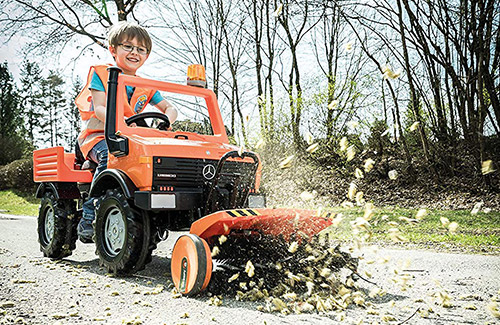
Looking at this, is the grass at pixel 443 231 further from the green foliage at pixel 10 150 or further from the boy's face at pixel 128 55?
the green foliage at pixel 10 150

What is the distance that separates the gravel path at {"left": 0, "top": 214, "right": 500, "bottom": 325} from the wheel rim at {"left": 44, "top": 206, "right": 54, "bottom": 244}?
0.51 metres

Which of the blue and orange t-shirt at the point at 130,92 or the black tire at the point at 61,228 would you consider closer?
the blue and orange t-shirt at the point at 130,92

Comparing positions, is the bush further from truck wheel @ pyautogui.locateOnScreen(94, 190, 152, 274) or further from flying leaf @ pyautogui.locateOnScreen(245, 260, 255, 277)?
flying leaf @ pyautogui.locateOnScreen(245, 260, 255, 277)

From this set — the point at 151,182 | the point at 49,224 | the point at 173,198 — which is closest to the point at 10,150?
the point at 49,224

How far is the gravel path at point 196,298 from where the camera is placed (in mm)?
3242

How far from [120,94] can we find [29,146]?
3217 cm

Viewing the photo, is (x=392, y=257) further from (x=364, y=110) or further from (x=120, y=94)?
(x=364, y=110)

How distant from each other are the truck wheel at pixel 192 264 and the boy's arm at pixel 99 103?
6.28 ft

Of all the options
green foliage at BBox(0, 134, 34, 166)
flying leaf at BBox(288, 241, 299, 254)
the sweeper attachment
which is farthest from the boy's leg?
green foliage at BBox(0, 134, 34, 166)

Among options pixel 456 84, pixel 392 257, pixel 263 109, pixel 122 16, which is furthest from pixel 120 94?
pixel 122 16

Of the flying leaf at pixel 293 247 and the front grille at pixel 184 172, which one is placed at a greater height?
the front grille at pixel 184 172

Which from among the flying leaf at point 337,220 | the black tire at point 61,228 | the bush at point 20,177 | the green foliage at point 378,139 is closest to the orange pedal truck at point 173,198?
the flying leaf at point 337,220

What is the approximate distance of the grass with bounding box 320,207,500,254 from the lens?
672 cm

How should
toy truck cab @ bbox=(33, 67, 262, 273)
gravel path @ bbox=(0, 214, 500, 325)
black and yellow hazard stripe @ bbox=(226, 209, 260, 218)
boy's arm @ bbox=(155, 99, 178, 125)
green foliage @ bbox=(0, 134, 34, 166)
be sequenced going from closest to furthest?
gravel path @ bbox=(0, 214, 500, 325) < black and yellow hazard stripe @ bbox=(226, 209, 260, 218) < toy truck cab @ bbox=(33, 67, 262, 273) < boy's arm @ bbox=(155, 99, 178, 125) < green foliage @ bbox=(0, 134, 34, 166)
